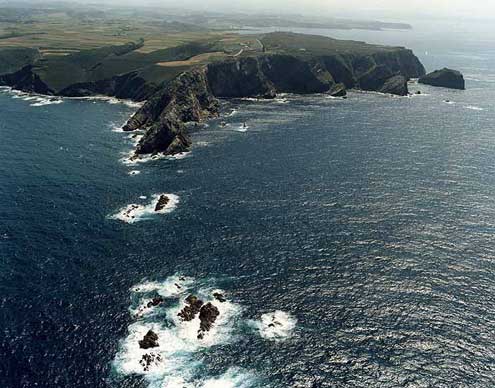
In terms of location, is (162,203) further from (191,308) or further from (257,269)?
(191,308)

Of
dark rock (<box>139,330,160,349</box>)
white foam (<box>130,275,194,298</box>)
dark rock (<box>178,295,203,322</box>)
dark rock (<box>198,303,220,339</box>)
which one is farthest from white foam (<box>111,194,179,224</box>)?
dark rock (<box>139,330,160,349</box>)

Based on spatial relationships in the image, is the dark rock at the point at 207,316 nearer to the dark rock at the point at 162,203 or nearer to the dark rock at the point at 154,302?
the dark rock at the point at 154,302

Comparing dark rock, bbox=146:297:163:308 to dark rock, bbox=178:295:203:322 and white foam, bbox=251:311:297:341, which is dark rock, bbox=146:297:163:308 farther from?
white foam, bbox=251:311:297:341

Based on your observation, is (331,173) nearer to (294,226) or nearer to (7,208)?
(294,226)

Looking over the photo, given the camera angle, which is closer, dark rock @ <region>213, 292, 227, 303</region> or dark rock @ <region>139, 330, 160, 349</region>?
dark rock @ <region>139, 330, 160, 349</region>

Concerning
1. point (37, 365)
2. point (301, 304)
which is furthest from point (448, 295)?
point (37, 365)

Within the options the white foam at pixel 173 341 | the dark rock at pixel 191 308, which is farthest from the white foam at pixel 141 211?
the dark rock at pixel 191 308
